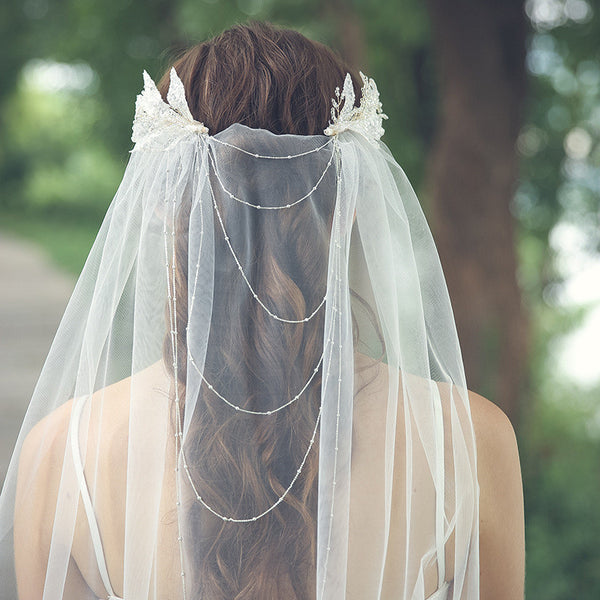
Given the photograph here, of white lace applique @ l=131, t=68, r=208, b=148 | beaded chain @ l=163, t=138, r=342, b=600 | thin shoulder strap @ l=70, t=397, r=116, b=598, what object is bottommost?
thin shoulder strap @ l=70, t=397, r=116, b=598

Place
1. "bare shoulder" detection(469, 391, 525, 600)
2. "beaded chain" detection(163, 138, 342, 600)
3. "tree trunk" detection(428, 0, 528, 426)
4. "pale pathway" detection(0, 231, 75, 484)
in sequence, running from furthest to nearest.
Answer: "pale pathway" detection(0, 231, 75, 484) < "tree trunk" detection(428, 0, 528, 426) < "bare shoulder" detection(469, 391, 525, 600) < "beaded chain" detection(163, 138, 342, 600)

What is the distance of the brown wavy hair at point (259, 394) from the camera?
1239mm

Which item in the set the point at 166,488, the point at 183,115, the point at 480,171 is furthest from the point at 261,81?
the point at 480,171

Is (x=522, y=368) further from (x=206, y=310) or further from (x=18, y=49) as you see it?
(x=18, y=49)

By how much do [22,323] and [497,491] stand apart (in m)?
6.12

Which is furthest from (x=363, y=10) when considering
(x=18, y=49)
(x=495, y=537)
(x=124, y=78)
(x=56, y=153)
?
(x=56, y=153)

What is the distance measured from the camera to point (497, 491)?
136 cm

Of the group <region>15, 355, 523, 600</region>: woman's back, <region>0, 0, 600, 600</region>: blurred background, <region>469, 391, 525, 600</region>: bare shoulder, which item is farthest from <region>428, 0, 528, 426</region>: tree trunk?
<region>15, 355, 523, 600</region>: woman's back

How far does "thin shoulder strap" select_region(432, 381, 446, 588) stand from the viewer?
1.28m

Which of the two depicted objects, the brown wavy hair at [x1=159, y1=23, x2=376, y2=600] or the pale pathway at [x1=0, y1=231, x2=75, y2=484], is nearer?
the brown wavy hair at [x1=159, y1=23, x2=376, y2=600]

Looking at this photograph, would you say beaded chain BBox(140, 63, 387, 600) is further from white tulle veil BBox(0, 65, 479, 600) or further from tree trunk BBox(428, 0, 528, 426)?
tree trunk BBox(428, 0, 528, 426)

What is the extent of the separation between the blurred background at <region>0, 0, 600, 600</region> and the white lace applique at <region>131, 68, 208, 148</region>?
2.50 m

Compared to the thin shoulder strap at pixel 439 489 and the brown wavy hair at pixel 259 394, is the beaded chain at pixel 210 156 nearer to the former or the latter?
the brown wavy hair at pixel 259 394

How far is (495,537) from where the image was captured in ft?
4.55
